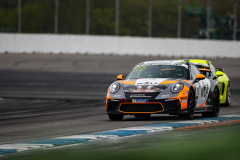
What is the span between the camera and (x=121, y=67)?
3459 cm

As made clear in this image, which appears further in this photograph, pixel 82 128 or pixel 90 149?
pixel 82 128

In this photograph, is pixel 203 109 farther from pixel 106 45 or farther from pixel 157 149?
pixel 106 45

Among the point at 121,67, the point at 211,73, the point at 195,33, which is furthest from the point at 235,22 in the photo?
the point at 211,73

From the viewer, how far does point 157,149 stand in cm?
767

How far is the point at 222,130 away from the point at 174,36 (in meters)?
28.5

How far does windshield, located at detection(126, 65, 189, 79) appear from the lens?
40.6ft

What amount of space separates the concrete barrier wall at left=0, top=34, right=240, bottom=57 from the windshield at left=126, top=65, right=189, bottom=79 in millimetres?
24507

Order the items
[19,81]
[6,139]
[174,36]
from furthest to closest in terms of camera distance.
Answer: [174,36] → [19,81] → [6,139]

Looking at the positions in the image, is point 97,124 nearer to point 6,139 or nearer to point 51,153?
point 6,139

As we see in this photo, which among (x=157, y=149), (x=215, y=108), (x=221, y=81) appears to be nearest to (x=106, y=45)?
(x=221, y=81)

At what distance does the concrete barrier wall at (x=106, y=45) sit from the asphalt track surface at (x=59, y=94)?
2.53 feet

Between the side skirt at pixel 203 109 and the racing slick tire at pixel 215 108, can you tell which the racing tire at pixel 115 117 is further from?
the racing slick tire at pixel 215 108

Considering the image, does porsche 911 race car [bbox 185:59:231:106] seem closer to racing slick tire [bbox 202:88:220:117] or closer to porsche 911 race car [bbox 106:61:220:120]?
racing slick tire [bbox 202:88:220:117]

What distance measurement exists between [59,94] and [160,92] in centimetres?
1122
